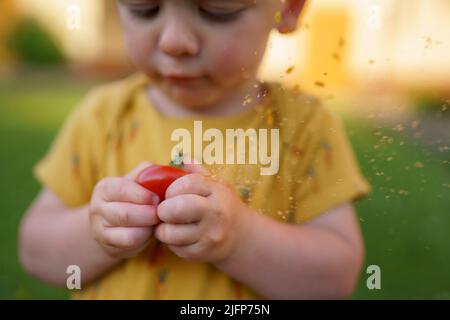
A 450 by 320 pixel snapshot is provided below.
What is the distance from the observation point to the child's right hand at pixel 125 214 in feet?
1.50

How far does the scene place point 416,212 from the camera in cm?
74

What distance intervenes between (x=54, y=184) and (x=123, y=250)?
172 mm

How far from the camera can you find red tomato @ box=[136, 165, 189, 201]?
461mm

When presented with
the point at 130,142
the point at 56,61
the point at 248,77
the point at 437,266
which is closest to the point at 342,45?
the point at 248,77

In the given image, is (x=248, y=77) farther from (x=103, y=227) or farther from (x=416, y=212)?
(x=416, y=212)

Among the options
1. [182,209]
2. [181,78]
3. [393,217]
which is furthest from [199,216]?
[393,217]

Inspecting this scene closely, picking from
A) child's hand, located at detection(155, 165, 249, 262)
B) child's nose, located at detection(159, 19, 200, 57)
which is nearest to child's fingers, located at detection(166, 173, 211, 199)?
child's hand, located at detection(155, 165, 249, 262)

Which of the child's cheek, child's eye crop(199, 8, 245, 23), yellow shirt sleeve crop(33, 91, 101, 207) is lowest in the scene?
yellow shirt sleeve crop(33, 91, 101, 207)

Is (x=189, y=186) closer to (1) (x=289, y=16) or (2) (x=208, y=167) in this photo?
(2) (x=208, y=167)

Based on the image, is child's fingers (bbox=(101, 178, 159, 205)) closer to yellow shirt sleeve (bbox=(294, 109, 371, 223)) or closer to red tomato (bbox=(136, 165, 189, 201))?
red tomato (bbox=(136, 165, 189, 201))

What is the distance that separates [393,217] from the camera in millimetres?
610

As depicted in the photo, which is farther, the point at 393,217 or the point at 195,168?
the point at 393,217

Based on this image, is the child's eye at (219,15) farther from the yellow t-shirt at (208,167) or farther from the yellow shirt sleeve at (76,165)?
the yellow shirt sleeve at (76,165)

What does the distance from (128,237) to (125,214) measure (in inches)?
0.7
